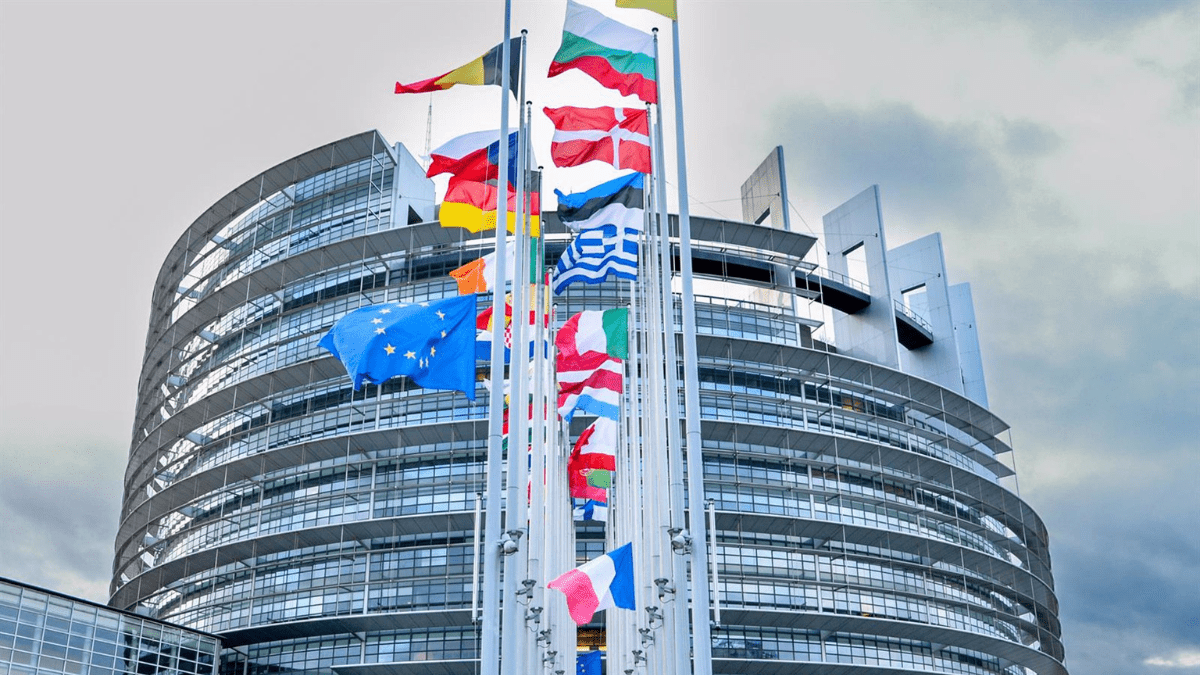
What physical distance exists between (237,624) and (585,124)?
42.8 m

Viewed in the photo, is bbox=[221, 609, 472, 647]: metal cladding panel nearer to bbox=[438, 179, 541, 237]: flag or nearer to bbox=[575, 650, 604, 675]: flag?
bbox=[575, 650, 604, 675]: flag

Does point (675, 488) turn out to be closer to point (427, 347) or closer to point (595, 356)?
point (427, 347)

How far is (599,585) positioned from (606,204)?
41.0 feet

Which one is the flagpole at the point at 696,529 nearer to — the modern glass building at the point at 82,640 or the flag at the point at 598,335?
the flag at the point at 598,335

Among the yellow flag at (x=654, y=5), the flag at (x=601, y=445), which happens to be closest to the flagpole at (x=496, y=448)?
the yellow flag at (x=654, y=5)

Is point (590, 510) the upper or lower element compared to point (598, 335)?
lower

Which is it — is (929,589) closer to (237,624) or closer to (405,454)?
(405,454)

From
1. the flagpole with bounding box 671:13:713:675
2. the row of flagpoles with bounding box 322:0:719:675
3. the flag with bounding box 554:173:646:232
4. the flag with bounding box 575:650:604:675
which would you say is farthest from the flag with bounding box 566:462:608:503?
the flagpole with bounding box 671:13:713:675

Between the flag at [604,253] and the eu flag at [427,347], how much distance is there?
928cm

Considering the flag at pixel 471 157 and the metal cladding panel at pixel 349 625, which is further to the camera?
the metal cladding panel at pixel 349 625

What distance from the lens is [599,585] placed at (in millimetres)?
20969

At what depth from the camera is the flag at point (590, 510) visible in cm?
4594

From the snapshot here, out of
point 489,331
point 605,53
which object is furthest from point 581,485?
point 605,53

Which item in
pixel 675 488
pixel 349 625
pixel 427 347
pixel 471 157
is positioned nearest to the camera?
pixel 427 347
